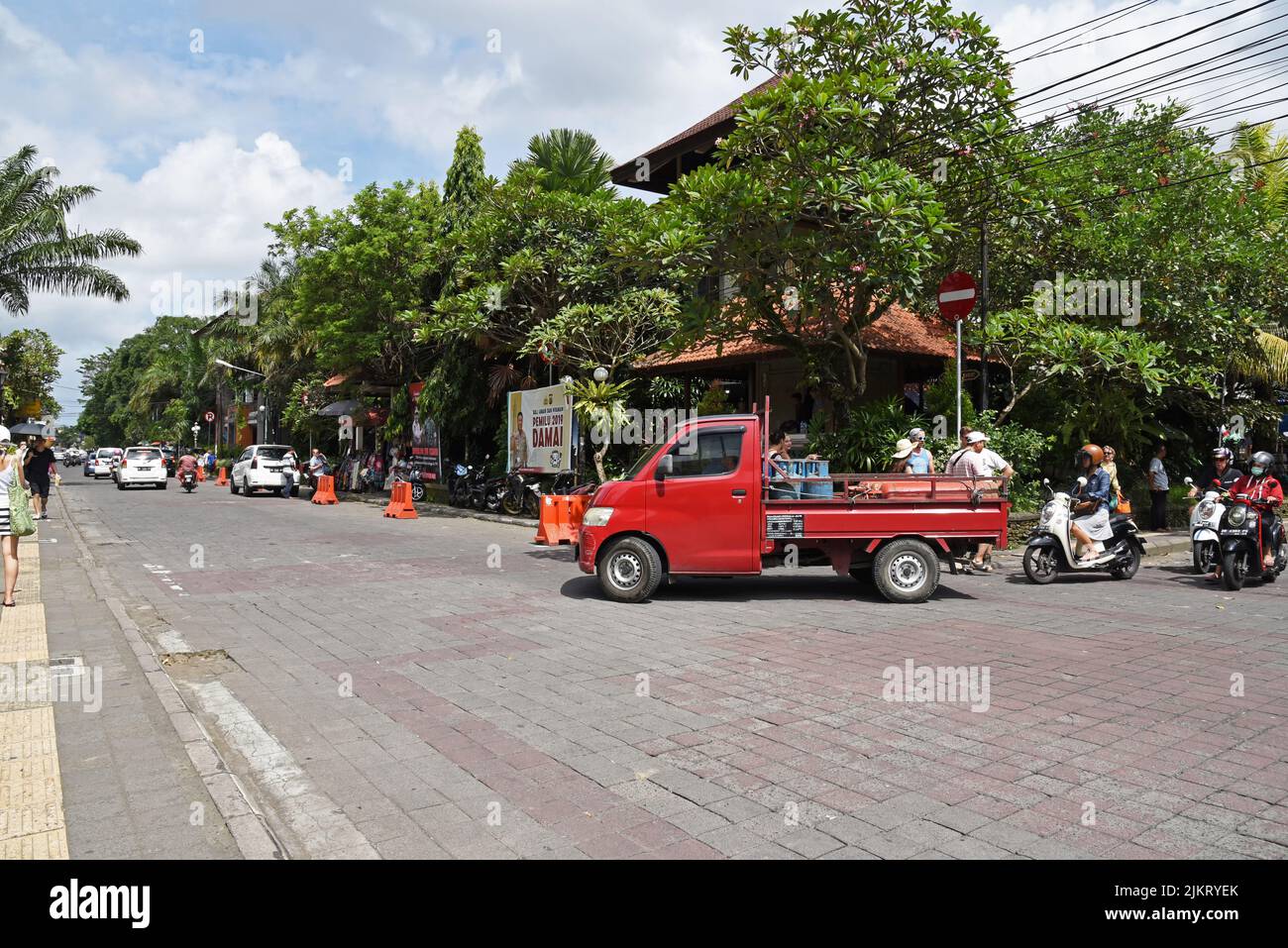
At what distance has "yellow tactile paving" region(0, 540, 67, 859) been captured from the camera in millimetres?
3760

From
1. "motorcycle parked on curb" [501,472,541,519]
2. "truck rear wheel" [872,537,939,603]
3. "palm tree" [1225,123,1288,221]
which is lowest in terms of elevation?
"truck rear wheel" [872,537,939,603]

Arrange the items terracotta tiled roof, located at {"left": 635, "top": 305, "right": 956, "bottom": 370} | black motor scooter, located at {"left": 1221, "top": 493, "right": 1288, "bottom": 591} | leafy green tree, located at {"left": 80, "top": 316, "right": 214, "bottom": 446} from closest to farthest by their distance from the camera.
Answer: black motor scooter, located at {"left": 1221, "top": 493, "right": 1288, "bottom": 591} < terracotta tiled roof, located at {"left": 635, "top": 305, "right": 956, "bottom": 370} < leafy green tree, located at {"left": 80, "top": 316, "right": 214, "bottom": 446}

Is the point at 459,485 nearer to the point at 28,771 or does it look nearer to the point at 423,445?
the point at 423,445

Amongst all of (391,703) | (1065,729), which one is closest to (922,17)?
(1065,729)

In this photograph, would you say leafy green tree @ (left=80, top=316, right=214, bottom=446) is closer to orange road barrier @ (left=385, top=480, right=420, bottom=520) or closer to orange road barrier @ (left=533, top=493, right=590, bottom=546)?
orange road barrier @ (left=385, top=480, right=420, bottom=520)

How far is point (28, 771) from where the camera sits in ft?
15.0

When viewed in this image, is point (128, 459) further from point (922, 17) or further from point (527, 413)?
point (922, 17)

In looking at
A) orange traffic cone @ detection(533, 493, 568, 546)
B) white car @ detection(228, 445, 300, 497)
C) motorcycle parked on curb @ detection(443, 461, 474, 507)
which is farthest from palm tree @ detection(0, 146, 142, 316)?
orange traffic cone @ detection(533, 493, 568, 546)

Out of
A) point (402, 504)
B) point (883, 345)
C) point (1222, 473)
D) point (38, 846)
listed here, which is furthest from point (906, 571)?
point (402, 504)

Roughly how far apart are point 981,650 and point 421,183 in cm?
2462

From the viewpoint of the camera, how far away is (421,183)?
27.5m

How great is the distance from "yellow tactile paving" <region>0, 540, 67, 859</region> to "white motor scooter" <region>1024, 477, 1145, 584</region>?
33.8 ft

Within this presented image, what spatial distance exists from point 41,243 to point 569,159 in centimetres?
1905

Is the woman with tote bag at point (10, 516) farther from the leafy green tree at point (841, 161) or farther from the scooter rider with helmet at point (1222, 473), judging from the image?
the scooter rider with helmet at point (1222, 473)
